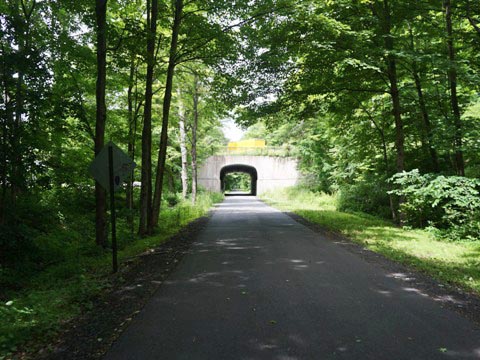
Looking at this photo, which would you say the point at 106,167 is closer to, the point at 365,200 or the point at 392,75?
the point at 392,75

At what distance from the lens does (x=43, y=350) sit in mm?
3623

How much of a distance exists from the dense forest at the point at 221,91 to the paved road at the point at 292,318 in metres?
3.38

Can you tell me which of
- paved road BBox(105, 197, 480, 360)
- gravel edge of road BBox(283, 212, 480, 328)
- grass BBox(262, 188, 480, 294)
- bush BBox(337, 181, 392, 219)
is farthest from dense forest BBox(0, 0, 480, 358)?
gravel edge of road BBox(283, 212, 480, 328)

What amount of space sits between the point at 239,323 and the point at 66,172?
9.06 m

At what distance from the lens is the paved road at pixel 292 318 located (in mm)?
3438

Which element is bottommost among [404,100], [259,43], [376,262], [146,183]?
[376,262]

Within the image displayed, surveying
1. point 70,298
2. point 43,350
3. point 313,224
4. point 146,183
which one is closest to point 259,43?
point 146,183

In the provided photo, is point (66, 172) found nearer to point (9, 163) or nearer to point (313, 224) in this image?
point (9, 163)

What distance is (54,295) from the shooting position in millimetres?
5379

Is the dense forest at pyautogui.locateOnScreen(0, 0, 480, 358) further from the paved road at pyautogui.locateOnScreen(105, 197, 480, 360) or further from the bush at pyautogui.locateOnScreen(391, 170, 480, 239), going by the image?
the paved road at pyautogui.locateOnScreen(105, 197, 480, 360)

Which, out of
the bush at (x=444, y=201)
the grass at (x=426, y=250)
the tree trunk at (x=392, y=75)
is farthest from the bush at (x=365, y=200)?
the grass at (x=426, y=250)

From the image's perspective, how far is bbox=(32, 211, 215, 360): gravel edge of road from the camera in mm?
3570

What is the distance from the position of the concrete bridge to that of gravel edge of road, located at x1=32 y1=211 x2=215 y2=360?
3247 cm

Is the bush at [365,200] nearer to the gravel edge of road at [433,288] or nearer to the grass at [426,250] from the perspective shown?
the grass at [426,250]
